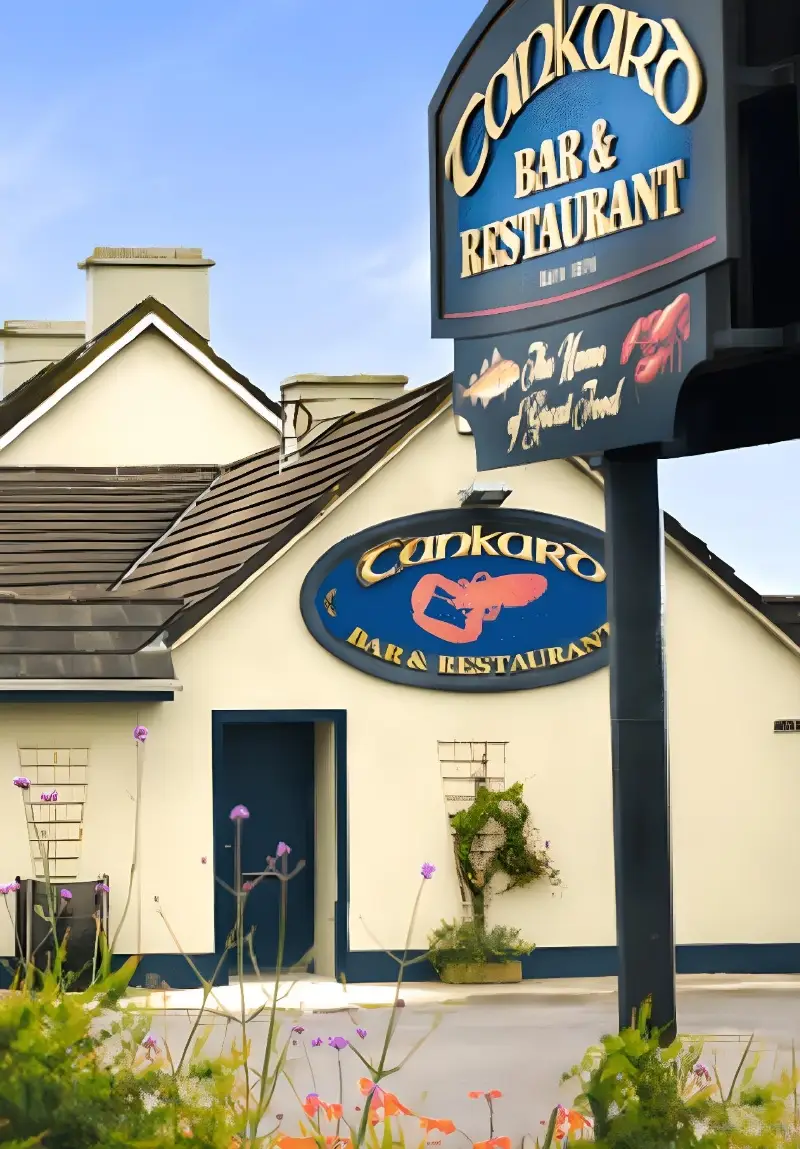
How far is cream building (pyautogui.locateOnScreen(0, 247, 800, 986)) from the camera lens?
17.5 m

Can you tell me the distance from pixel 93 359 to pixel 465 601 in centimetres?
835

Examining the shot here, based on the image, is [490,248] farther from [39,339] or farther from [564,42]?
[39,339]

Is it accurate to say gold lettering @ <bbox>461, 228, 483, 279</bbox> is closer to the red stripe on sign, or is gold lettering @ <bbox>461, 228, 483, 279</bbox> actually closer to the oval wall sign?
the red stripe on sign

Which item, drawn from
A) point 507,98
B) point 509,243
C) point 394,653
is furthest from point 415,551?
point 507,98

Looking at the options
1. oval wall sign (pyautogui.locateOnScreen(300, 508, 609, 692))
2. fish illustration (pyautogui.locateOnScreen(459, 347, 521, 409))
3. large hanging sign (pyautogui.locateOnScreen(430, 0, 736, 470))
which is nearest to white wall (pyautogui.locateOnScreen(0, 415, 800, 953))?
oval wall sign (pyautogui.locateOnScreen(300, 508, 609, 692))

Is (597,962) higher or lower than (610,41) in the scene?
lower

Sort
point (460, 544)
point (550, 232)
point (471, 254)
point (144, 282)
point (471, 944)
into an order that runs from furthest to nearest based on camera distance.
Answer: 1. point (144, 282)
2. point (460, 544)
3. point (471, 944)
4. point (471, 254)
5. point (550, 232)

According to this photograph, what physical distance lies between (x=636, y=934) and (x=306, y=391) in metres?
10.7

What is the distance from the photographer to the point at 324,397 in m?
20.9

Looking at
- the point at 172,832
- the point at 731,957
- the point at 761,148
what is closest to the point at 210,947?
the point at 172,832

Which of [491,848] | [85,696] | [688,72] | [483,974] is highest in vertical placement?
[688,72]

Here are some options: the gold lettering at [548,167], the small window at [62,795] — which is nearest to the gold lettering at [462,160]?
the gold lettering at [548,167]

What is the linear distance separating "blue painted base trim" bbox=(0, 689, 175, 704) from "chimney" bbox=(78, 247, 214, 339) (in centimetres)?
1016

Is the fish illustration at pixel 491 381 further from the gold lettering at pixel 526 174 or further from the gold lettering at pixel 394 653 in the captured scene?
the gold lettering at pixel 394 653
